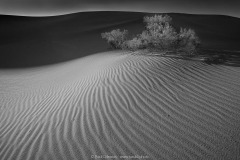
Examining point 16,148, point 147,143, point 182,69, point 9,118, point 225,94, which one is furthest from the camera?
point 182,69

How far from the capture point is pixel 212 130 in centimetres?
377

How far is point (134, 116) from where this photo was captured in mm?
4449

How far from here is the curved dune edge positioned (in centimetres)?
359

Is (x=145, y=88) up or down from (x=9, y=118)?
up

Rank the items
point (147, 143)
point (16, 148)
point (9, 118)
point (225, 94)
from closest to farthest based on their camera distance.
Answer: point (147, 143)
point (16, 148)
point (225, 94)
point (9, 118)

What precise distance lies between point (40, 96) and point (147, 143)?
445cm

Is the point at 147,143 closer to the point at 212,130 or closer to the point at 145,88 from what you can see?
the point at 212,130

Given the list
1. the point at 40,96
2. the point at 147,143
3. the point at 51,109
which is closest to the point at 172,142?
the point at 147,143

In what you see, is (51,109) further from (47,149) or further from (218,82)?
(218,82)

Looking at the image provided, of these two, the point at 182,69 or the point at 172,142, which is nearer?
the point at 172,142

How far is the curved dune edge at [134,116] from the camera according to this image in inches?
141

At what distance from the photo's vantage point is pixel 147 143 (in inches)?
144

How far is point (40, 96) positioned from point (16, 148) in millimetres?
2874

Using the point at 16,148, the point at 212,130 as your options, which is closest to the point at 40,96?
the point at 16,148
